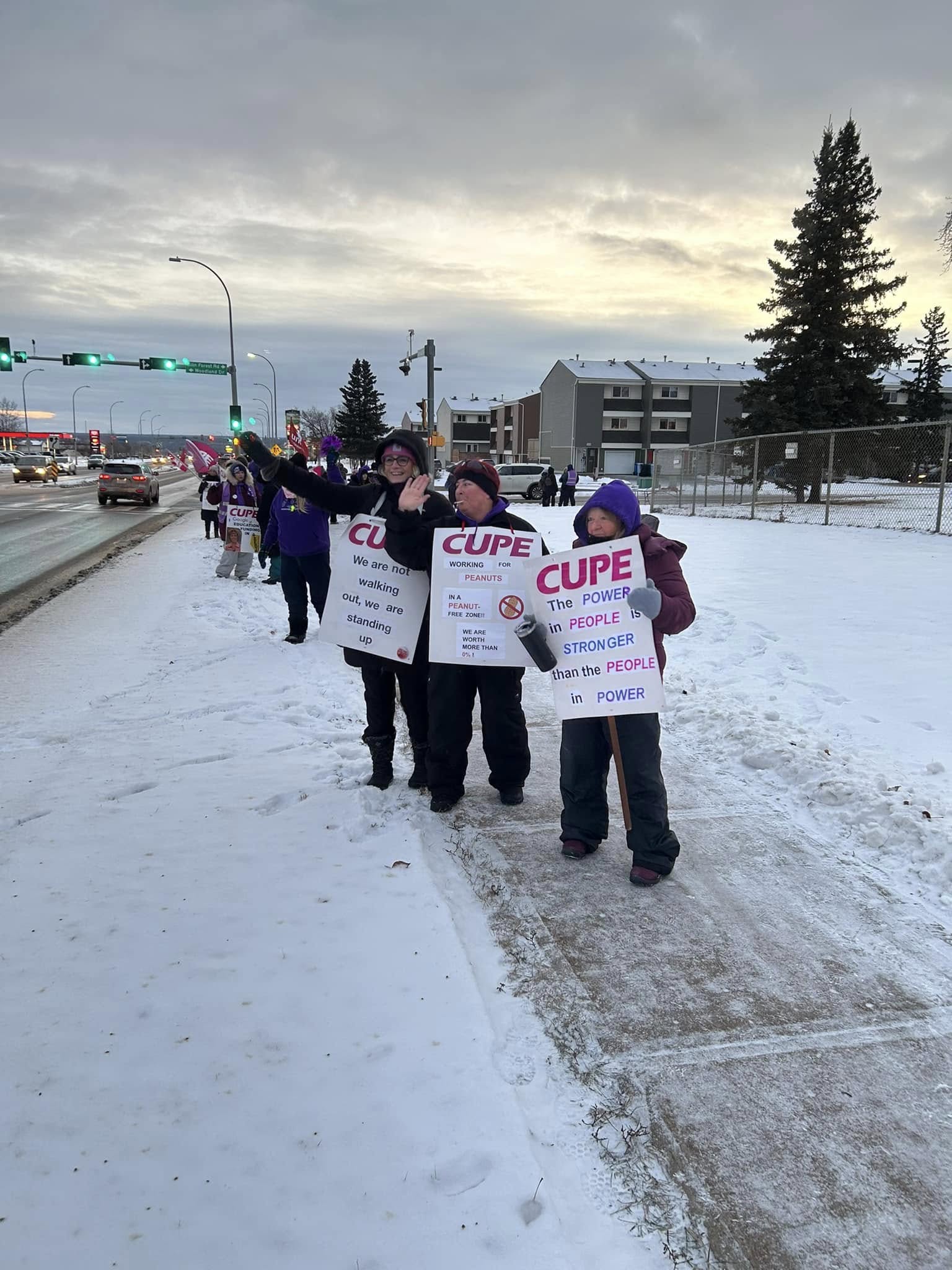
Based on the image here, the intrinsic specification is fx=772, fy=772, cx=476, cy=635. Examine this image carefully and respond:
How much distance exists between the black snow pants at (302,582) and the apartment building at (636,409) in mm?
59611

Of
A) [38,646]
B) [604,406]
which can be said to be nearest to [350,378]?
[604,406]

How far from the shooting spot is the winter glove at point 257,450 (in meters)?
4.14

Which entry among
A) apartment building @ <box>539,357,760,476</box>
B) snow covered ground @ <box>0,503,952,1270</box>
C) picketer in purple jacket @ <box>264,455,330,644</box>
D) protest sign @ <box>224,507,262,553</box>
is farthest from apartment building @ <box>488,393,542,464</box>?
snow covered ground @ <box>0,503,952,1270</box>

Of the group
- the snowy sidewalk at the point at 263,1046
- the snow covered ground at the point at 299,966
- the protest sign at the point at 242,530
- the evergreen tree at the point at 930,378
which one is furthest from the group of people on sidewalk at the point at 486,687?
the evergreen tree at the point at 930,378

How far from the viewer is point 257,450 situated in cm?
416

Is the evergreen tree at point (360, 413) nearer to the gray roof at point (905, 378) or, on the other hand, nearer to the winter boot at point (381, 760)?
the gray roof at point (905, 378)

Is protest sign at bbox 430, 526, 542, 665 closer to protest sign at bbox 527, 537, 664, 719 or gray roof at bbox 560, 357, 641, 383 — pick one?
protest sign at bbox 527, 537, 664, 719

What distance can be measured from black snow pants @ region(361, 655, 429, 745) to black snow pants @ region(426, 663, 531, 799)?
0.30 meters

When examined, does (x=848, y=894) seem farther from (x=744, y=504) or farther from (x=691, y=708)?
(x=744, y=504)

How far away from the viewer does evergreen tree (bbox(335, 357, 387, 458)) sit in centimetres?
6875

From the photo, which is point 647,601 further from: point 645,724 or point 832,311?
point 832,311

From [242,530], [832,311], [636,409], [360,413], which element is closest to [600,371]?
[636,409]

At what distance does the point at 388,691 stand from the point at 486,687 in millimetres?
657

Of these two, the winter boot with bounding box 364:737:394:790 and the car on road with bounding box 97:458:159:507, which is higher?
the car on road with bounding box 97:458:159:507
